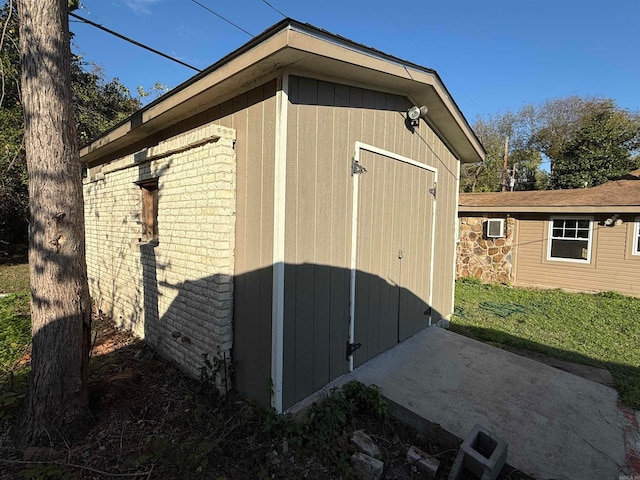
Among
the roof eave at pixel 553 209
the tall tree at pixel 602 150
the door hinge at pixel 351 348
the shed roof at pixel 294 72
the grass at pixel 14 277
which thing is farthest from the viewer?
the tall tree at pixel 602 150

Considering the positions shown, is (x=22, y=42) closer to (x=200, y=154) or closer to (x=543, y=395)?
(x=200, y=154)

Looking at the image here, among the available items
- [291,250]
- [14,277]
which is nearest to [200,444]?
[291,250]

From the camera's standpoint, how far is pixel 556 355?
4387 millimetres

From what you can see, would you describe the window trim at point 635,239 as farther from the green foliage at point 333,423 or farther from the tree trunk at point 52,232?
the tree trunk at point 52,232

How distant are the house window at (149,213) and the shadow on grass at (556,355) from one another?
488 cm

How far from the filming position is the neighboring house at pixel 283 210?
2.57 metres

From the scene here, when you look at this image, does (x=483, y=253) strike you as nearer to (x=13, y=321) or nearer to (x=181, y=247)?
(x=181, y=247)

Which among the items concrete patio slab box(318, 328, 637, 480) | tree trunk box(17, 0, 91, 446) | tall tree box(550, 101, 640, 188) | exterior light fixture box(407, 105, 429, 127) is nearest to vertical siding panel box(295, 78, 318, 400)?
concrete patio slab box(318, 328, 637, 480)

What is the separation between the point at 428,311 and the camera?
481 cm

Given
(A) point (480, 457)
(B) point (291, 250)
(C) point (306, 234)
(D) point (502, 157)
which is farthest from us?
(D) point (502, 157)

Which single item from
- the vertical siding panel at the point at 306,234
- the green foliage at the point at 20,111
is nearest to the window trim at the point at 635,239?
the vertical siding panel at the point at 306,234

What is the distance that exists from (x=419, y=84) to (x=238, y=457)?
390 cm

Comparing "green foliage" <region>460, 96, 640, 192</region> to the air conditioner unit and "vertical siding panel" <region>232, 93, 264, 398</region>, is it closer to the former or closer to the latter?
the air conditioner unit

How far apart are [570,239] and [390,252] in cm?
801
